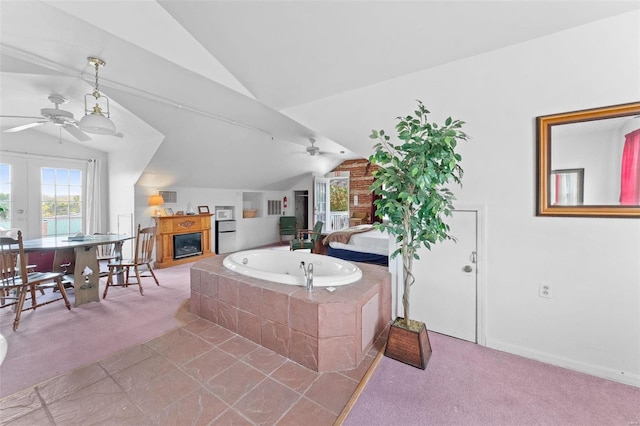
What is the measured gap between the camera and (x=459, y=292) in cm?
244

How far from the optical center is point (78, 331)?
250 cm

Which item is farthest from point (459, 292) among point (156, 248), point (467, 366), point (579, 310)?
point (156, 248)

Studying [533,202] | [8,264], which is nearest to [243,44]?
[533,202]

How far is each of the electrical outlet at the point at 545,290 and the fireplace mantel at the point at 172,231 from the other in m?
5.66

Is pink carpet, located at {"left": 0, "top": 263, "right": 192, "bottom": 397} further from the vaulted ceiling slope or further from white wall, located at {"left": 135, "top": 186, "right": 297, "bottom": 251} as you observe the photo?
the vaulted ceiling slope

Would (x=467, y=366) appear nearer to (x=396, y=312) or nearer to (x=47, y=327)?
(x=396, y=312)

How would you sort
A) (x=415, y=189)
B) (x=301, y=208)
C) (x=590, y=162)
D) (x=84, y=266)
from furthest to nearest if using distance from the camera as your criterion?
(x=301, y=208) → (x=84, y=266) → (x=415, y=189) → (x=590, y=162)

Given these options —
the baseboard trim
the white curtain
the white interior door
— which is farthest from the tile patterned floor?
the white curtain

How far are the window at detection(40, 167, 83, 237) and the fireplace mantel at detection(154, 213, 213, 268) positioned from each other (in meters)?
1.68

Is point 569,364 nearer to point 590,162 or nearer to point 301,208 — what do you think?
point 590,162

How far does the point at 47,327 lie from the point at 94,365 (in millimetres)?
1184

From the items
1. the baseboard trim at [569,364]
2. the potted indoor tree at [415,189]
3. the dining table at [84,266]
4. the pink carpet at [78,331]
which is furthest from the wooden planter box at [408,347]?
the dining table at [84,266]

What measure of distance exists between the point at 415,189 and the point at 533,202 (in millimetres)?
1023

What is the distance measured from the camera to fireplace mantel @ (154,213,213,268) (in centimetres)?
496
